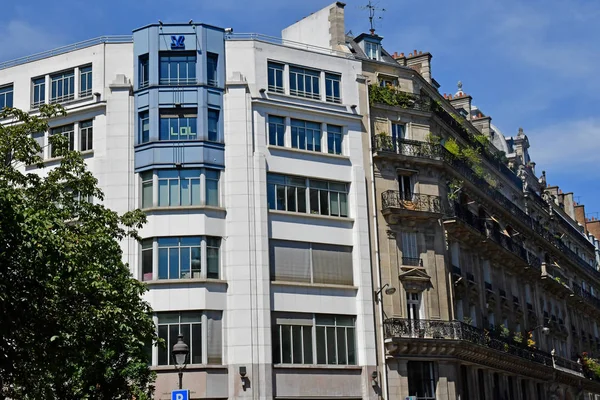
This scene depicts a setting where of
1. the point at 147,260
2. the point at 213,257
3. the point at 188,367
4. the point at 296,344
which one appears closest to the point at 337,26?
the point at 213,257

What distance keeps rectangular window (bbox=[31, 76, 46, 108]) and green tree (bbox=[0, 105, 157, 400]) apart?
1489 cm

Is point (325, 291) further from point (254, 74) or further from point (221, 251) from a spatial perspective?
point (254, 74)

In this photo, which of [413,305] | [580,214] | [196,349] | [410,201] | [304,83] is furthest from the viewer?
[580,214]

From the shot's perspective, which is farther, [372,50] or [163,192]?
[372,50]

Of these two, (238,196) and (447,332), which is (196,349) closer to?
(238,196)

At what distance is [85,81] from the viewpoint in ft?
140

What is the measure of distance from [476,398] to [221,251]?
15.7 metres

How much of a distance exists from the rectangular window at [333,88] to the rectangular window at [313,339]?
10.2 metres

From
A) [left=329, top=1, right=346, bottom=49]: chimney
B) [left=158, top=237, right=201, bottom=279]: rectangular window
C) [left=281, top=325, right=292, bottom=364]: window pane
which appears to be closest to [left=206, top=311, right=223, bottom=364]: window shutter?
[left=158, top=237, right=201, bottom=279]: rectangular window

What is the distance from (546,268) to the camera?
6381cm

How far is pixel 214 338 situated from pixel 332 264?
6.50 m

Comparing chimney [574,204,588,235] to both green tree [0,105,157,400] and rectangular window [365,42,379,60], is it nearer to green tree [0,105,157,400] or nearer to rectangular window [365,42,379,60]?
rectangular window [365,42,379,60]

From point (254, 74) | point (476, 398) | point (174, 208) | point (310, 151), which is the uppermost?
point (254, 74)

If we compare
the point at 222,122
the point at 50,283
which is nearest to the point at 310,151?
the point at 222,122
